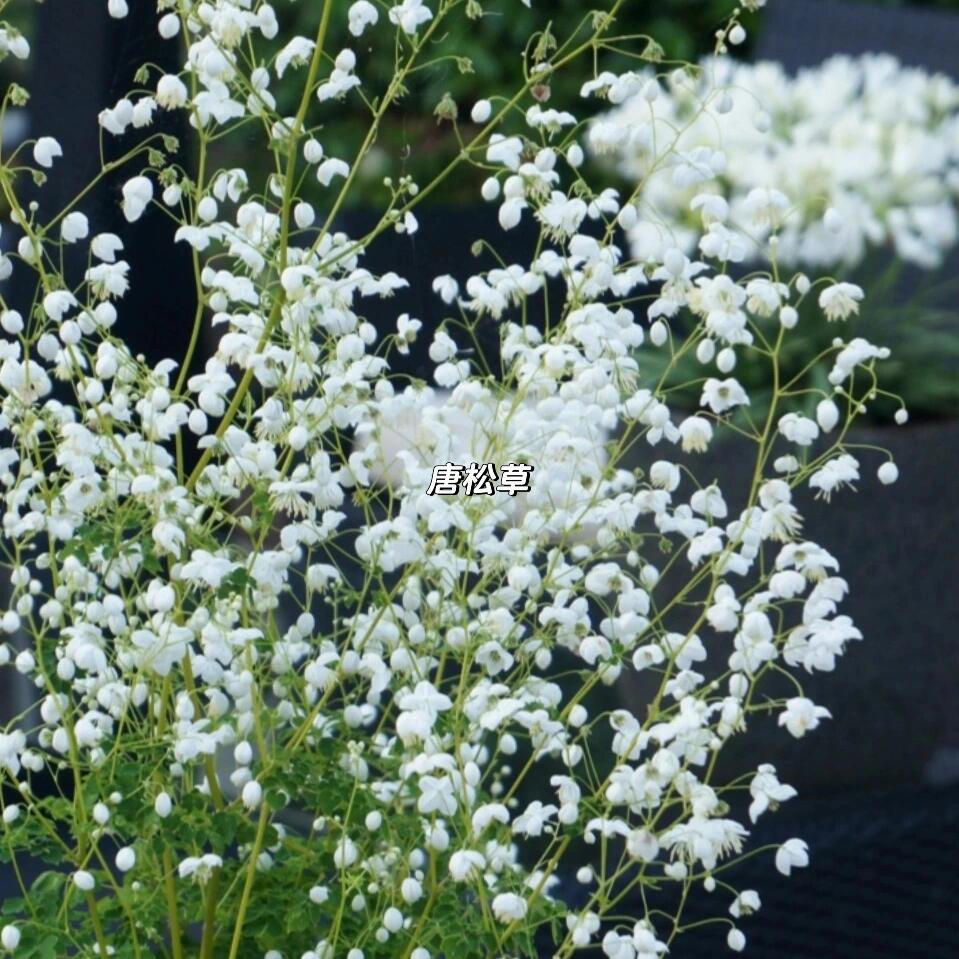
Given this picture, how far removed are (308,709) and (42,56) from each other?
3.41 ft

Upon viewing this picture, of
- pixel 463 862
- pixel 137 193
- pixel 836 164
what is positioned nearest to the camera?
pixel 463 862

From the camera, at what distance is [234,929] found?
1200 mm

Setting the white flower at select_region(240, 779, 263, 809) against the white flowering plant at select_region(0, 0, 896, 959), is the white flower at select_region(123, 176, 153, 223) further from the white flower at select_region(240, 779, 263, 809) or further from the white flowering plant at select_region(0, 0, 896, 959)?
the white flower at select_region(240, 779, 263, 809)

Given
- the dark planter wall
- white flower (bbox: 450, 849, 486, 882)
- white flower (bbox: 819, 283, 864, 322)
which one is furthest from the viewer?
the dark planter wall

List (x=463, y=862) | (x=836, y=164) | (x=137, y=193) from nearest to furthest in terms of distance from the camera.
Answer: (x=463, y=862)
(x=137, y=193)
(x=836, y=164)

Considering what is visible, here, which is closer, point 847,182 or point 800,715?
point 800,715

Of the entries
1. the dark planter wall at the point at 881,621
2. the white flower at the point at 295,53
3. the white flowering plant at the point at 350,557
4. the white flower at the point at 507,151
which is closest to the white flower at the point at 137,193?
the white flowering plant at the point at 350,557

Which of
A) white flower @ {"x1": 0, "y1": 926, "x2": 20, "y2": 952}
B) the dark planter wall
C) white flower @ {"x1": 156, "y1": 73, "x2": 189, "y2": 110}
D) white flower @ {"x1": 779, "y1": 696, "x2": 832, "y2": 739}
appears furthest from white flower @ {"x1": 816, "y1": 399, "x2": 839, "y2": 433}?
the dark planter wall

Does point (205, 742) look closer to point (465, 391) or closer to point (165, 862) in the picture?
point (165, 862)

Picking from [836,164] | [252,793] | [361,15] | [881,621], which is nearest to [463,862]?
[252,793]

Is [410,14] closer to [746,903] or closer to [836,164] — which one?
[746,903]

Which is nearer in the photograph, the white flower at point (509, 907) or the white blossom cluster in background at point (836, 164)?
the white flower at point (509, 907)

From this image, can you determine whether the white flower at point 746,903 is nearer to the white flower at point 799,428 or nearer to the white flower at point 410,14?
the white flower at point 799,428

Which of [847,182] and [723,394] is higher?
[847,182]
